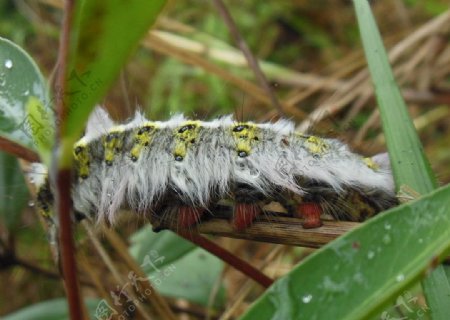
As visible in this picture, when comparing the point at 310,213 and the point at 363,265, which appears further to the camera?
the point at 310,213

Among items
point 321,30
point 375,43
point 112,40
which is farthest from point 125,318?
point 321,30

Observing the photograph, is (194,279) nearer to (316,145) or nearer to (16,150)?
(316,145)

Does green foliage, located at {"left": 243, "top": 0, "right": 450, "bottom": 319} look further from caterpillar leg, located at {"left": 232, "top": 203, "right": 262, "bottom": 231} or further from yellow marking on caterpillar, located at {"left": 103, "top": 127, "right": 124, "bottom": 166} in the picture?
yellow marking on caterpillar, located at {"left": 103, "top": 127, "right": 124, "bottom": 166}

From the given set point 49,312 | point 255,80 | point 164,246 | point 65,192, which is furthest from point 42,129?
point 255,80

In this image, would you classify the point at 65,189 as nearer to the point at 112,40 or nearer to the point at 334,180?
the point at 112,40

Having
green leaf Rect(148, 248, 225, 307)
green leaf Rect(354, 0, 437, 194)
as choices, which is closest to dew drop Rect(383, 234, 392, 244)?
green leaf Rect(354, 0, 437, 194)
